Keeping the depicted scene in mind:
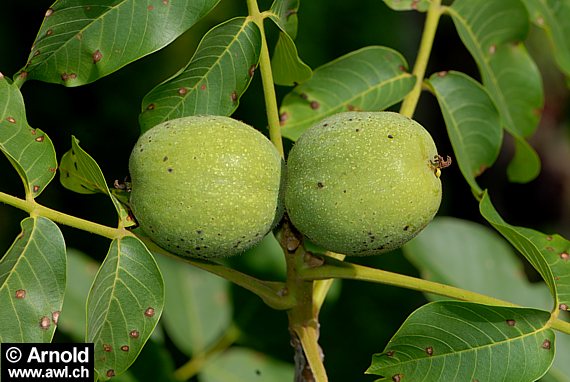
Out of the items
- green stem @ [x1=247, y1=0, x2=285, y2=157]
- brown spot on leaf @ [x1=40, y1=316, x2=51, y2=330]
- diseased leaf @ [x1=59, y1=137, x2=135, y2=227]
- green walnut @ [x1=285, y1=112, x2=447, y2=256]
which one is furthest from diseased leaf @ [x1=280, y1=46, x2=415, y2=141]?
brown spot on leaf @ [x1=40, y1=316, x2=51, y2=330]

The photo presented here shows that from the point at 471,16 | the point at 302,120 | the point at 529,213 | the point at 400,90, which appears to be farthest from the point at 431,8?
the point at 529,213

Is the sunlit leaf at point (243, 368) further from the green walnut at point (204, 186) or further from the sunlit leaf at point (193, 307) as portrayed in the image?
the green walnut at point (204, 186)

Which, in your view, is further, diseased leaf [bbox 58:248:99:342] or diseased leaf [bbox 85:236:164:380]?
diseased leaf [bbox 58:248:99:342]

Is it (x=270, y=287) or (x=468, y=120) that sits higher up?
(x=468, y=120)

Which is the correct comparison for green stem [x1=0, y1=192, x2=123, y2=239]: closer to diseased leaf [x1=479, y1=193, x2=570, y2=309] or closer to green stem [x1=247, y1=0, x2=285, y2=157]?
green stem [x1=247, y1=0, x2=285, y2=157]

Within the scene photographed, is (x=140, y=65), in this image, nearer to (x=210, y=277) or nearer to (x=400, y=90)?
(x=210, y=277)

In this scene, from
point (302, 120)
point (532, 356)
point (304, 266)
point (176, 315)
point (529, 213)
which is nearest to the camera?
point (532, 356)

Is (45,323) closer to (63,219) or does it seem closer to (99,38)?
(63,219)

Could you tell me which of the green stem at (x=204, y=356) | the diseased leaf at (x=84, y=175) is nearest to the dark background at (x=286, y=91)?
the green stem at (x=204, y=356)
